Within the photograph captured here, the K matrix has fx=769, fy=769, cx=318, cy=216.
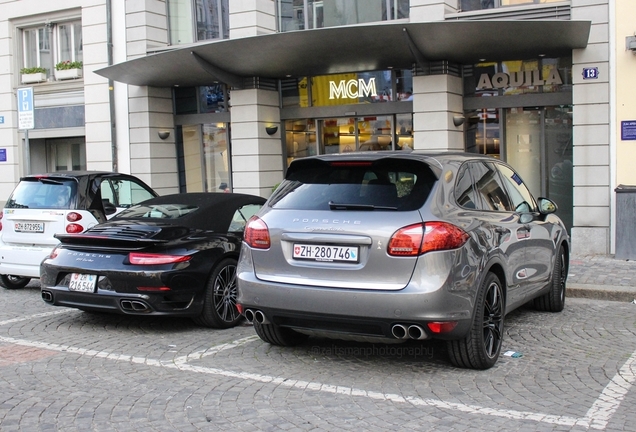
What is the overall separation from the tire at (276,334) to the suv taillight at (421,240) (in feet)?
5.19

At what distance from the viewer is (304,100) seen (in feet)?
55.4

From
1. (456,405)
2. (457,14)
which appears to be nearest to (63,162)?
(457,14)

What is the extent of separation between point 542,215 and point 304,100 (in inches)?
389

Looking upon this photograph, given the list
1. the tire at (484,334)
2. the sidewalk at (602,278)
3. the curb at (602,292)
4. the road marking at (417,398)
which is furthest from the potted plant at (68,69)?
the tire at (484,334)

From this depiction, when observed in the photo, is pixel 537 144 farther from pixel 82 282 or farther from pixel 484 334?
pixel 82 282

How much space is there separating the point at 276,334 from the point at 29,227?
483cm

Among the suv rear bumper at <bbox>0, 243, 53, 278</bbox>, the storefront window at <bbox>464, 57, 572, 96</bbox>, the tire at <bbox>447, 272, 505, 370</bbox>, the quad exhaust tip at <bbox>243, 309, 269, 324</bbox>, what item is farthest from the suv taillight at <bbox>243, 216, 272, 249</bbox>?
the storefront window at <bbox>464, 57, 572, 96</bbox>

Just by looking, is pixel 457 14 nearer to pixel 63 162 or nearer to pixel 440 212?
pixel 440 212

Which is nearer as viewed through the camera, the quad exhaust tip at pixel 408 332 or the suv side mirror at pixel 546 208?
the quad exhaust tip at pixel 408 332

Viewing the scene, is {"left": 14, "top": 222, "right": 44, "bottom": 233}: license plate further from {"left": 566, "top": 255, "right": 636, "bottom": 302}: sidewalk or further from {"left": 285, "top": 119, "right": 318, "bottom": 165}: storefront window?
{"left": 285, "top": 119, "right": 318, "bottom": 165}: storefront window

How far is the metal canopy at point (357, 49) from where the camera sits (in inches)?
486

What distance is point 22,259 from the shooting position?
9922 mm

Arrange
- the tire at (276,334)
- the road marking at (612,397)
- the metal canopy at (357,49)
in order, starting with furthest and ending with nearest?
the metal canopy at (357,49) → the tire at (276,334) → the road marking at (612,397)

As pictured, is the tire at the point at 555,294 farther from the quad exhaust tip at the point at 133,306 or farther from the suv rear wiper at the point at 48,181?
the suv rear wiper at the point at 48,181
